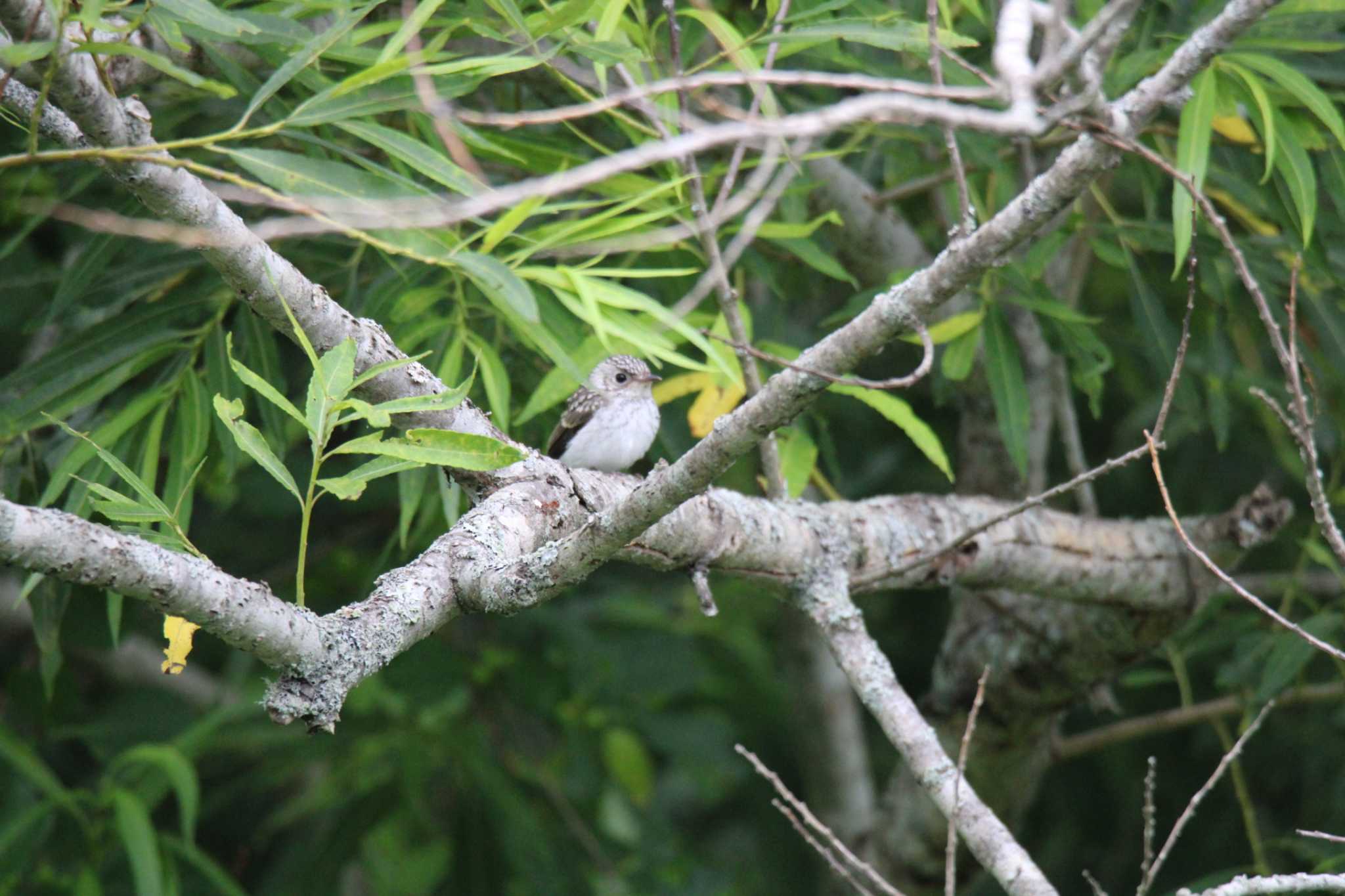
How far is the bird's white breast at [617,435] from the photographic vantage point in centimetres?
466

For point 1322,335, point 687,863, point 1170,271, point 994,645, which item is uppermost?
point 1170,271

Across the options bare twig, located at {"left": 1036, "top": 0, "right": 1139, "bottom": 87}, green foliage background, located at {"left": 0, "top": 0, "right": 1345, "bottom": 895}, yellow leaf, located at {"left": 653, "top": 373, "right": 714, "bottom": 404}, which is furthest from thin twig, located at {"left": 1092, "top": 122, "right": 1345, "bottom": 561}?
yellow leaf, located at {"left": 653, "top": 373, "right": 714, "bottom": 404}

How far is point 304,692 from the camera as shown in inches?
85.1

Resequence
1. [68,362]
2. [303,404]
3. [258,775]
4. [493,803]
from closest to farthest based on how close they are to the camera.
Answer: [68,362]
[303,404]
[493,803]
[258,775]

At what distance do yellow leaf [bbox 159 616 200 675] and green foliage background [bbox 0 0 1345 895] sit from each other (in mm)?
894

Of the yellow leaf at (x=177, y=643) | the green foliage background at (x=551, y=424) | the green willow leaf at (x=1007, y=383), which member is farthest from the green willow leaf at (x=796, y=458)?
the yellow leaf at (x=177, y=643)

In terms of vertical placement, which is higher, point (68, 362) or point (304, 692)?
point (68, 362)

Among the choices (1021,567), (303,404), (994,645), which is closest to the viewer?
(1021,567)

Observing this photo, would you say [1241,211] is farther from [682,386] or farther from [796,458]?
[682,386]

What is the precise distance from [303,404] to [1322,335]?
3.68 meters

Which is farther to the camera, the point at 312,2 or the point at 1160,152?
the point at 1160,152

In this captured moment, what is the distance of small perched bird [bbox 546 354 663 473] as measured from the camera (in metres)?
4.68

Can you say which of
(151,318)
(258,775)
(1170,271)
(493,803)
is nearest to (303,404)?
(151,318)

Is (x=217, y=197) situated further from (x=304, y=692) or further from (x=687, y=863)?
(x=687, y=863)
